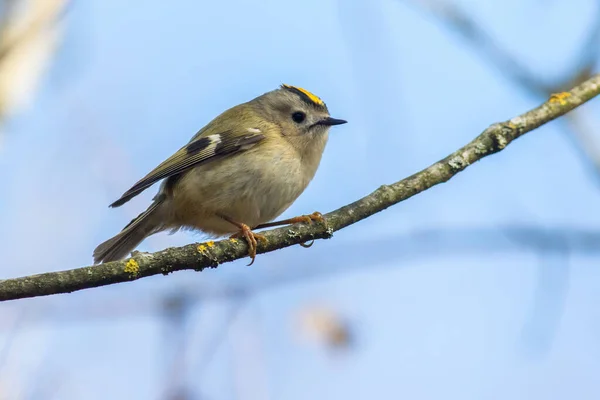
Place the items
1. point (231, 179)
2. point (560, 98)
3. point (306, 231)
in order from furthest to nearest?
point (231, 179)
point (560, 98)
point (306, 231)

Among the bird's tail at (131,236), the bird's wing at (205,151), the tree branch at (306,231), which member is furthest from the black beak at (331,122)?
the tree branch at (306,231)

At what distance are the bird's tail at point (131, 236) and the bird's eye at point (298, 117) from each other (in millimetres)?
766

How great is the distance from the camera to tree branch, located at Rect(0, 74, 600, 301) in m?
1.80

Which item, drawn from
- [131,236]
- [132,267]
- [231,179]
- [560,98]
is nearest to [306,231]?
[132,267]

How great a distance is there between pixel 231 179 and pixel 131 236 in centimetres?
57

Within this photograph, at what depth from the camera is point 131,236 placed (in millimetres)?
3230

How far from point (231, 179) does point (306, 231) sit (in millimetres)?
897

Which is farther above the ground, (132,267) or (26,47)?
(26,47)

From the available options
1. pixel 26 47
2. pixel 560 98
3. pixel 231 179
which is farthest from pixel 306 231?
pixel 26 47

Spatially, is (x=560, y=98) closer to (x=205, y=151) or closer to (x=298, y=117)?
(x=298, y=117)

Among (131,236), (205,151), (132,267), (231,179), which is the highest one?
(205,151)

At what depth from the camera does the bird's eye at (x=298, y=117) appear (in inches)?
136

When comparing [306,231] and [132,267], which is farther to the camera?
[306,231]

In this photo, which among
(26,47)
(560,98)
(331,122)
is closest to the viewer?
(560,98)
